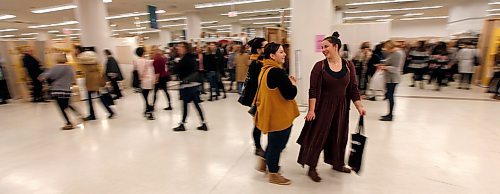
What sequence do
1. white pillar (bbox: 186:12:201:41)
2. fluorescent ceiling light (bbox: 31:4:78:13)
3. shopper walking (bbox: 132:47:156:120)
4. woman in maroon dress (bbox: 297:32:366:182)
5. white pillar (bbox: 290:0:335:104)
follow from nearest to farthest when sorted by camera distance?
woman in maroon dress (bbox: 297:32:366:182)
shopper walking (bbox: 132:47:156:120)
white pillar (bbox: 290:0:335:104)
fluorescent ceiling light (bbox: 31:4:78:13)
white pillar (bbox: 186:12:201:41)

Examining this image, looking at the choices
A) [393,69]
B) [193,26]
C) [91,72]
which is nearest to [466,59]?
[393,69]

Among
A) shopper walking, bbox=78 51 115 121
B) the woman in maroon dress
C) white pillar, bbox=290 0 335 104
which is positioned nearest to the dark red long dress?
the woman in maroon dress

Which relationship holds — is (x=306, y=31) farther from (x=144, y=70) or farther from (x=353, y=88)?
A: (x=353, y=88)

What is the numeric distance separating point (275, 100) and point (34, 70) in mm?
7589

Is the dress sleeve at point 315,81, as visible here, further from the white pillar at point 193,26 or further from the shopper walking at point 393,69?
the white pillar at point 193,26

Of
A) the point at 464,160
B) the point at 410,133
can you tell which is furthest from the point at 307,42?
the point at 464,160

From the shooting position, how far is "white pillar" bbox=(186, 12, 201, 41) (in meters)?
15.2

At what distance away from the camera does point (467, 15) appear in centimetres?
1161

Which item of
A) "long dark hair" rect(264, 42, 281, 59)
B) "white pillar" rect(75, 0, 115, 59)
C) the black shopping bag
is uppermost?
"white pillar" rect(75, 0, 115, 59)

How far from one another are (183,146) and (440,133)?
3.58m

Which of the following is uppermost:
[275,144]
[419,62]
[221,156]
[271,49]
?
[271,49]

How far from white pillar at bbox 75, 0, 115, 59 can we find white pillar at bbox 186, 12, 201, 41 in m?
6.74

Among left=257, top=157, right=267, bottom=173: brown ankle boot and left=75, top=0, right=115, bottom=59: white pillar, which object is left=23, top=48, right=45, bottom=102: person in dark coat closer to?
left=75, top=0, right=115, bottom=59: white pillar

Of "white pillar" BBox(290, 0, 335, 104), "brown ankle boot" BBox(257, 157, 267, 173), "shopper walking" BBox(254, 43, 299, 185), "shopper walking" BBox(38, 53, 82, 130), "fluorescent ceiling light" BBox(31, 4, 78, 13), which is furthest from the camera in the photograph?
"fluorescent ceiling light" BBox(31, 4, 78, 13)
